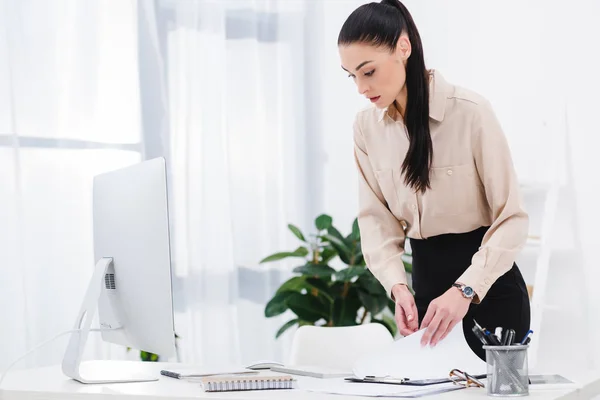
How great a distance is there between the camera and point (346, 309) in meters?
3.17

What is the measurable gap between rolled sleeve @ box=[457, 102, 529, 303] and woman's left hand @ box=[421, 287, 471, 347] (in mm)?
66

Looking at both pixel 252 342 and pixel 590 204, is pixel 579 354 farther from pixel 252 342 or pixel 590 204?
pixel 252 342

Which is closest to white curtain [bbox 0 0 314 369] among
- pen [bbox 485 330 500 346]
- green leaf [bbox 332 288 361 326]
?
green leaf [bbox 332 288 361 326]

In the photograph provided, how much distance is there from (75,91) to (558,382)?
7.33 ft

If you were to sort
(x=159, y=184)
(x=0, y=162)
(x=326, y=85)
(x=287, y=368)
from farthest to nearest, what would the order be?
1. (x=326, y=85)
2. (x=0, y=162)
3. (x=287, y=368)
4. (x=159, y=184)

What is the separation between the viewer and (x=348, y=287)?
3.20 meters

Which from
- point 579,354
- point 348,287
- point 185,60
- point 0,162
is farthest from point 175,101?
point 579,354

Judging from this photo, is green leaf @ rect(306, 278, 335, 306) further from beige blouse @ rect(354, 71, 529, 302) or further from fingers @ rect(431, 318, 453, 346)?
fingers @ rect(431, 318, 453, 346)

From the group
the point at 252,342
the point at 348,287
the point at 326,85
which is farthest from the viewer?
the point at 326,85

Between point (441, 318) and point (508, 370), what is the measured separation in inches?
8.7

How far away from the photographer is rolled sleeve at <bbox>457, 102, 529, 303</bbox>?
1.49 meters

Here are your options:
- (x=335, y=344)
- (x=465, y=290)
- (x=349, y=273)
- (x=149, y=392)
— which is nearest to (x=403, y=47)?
(x=465, y=290)

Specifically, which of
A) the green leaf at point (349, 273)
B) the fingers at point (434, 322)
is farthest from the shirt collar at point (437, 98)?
the green leaf at point (349, 273)

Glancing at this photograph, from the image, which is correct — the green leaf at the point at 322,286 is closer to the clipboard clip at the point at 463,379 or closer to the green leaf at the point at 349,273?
the green leaf at the point at 349,273
